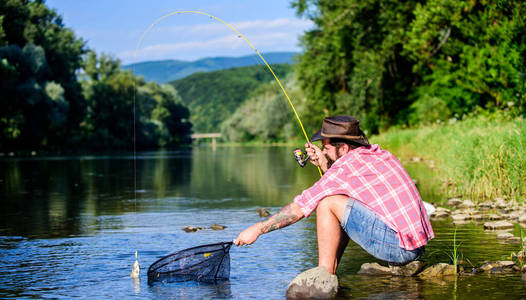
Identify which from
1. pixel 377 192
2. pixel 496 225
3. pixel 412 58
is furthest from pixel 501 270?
pixel 412 58

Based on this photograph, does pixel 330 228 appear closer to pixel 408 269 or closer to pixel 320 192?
pixel 320 192

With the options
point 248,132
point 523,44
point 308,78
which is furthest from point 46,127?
point 248,132

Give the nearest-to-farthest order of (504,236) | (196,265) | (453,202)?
(196,265) < (504,236) < (453,202)

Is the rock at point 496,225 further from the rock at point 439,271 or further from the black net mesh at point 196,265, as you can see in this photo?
the black net mesh at point 196,265

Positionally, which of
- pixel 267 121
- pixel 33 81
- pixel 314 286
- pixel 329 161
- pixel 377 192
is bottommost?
pixel 314 286

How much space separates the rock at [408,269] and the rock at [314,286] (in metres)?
0.94

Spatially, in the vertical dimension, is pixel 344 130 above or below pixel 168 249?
above

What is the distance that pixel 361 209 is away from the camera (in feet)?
16.7

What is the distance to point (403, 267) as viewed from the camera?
580cm

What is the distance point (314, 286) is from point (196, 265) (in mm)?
Result: 1324

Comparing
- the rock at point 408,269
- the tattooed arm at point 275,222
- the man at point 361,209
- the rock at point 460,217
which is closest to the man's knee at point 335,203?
the man at point 361,209

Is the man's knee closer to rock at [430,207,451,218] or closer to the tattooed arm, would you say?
the tattooed arm

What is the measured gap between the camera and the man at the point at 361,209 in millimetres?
5086

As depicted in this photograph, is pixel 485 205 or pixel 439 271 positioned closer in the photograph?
pixel 439 271
